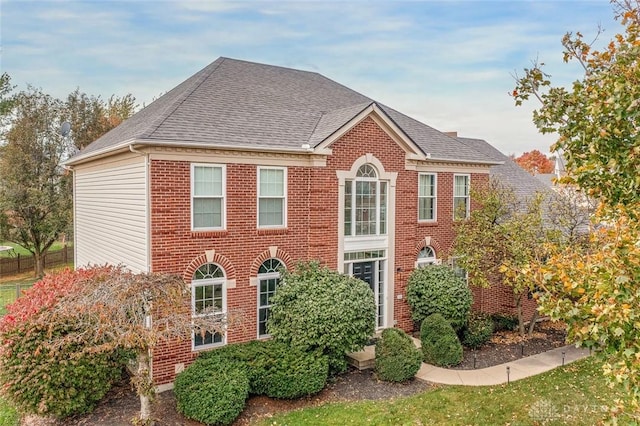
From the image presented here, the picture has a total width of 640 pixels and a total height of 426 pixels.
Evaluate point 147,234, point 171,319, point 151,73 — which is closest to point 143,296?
point 171,319

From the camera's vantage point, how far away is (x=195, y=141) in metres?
11.8

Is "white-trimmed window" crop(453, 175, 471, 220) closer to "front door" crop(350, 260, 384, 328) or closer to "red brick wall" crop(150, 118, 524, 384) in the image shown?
"red brick wall" crop(150, 118, 524, 384)

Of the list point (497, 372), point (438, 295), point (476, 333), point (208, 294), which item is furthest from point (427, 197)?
point (208, 294)

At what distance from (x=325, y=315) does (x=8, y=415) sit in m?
8.29

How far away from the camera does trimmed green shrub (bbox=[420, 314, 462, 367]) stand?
43.7ft

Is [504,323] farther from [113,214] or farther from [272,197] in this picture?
[113,214]

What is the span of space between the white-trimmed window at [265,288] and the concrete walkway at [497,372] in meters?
4.92

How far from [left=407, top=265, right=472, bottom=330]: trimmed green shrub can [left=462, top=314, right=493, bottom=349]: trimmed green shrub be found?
0.37 m

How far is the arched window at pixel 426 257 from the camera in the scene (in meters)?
17.0

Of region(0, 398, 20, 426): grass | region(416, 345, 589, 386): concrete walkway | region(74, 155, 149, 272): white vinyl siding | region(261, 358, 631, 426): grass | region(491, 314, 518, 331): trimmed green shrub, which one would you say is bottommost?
region(0, 398, 20, 426): grass

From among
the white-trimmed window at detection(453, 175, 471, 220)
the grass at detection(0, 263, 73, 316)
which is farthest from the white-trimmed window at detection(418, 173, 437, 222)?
the grass at detection(0, 263, 73, 316)

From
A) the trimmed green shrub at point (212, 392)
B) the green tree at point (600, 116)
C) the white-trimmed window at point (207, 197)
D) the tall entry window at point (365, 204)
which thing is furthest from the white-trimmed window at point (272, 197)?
the green tree at point (600, 116)

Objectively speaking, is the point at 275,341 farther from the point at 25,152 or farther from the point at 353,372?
the point at 25,152

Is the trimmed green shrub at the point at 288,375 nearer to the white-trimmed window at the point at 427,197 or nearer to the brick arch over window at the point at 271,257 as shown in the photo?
the brick arch over window at the point at 271,257
